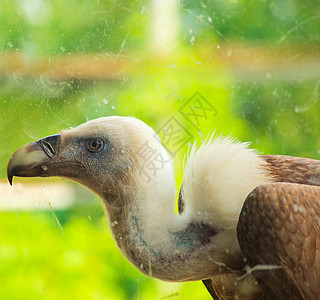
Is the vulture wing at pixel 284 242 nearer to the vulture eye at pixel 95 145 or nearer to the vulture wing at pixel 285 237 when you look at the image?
the vulture wing at pixel 285 237

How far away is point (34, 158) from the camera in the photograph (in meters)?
0.94

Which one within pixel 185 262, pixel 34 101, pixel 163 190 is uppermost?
pixel 34 101

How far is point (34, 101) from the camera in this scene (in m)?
1.09

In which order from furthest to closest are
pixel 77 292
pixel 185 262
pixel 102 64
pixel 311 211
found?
1. pixel 77 292
2. pixel 102 64
3. pixel 185 262
4. pixel 311 211

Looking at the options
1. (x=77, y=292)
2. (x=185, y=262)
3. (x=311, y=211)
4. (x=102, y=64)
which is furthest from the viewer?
(x=77, y=292)

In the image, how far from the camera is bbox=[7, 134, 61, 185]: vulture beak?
92 cm

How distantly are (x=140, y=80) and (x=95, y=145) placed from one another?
0.19 m

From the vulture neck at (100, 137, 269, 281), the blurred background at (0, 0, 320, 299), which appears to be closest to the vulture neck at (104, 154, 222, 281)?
the vulture neck at (100, 137, 269, 281)

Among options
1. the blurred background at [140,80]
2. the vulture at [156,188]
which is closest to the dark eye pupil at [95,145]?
the vulture at [156,188]

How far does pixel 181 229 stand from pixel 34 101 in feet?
1.42

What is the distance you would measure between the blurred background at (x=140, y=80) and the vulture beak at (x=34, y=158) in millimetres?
116

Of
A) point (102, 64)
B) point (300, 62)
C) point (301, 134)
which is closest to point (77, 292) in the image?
point (102, 64)

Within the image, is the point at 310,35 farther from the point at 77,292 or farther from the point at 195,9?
the point at 77,292

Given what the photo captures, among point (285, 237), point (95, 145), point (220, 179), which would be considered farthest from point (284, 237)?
point (95, 145)
